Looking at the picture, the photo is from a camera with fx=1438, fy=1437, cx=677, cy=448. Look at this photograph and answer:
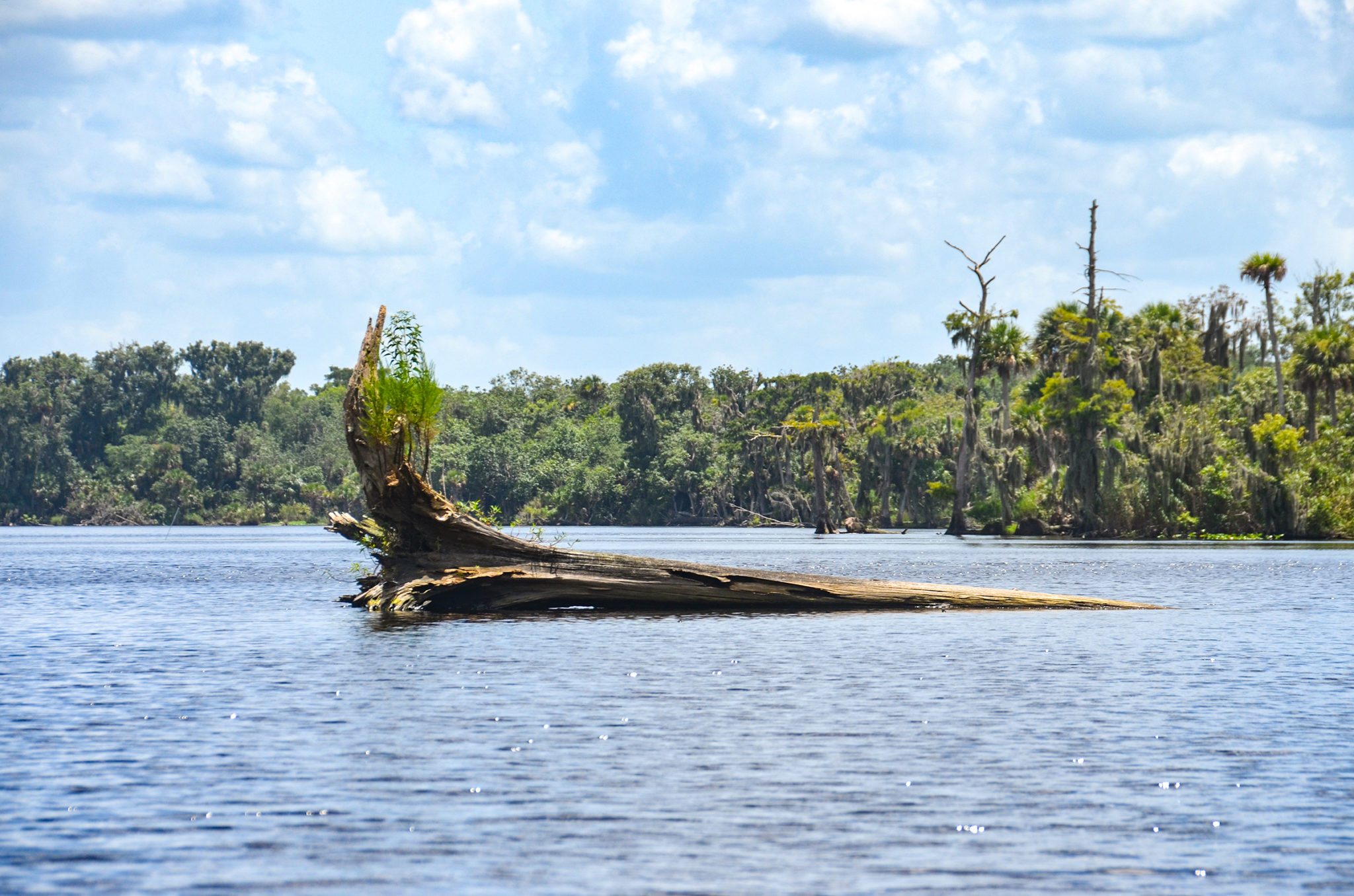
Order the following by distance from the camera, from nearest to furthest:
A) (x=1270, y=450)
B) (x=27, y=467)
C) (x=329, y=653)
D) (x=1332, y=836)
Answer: (x=1332, y=836) → (x=329, y=653) → (x=1270, y=450) → (x=27, y=467)

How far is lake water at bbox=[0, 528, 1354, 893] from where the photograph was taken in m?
9.30

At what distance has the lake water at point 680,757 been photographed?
9297mm

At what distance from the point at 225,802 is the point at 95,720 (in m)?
4.89

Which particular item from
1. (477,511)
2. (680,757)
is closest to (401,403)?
(477,511)

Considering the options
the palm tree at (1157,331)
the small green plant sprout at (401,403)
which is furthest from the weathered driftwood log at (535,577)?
the palm tree at (1157,331)

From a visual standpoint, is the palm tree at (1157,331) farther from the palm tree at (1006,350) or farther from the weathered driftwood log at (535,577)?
the weathered driftwood log at (535,577)

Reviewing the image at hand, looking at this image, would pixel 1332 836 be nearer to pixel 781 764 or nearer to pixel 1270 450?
pixel 781 764

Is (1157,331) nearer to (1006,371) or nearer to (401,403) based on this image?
(1006,371)

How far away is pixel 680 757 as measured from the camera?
13.2m

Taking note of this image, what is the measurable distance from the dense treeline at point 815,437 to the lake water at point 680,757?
9794mm

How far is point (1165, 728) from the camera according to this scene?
14.8 meters

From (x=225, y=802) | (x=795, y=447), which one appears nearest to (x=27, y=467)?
(x=795, y=447)

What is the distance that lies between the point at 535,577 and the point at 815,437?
77.3 m

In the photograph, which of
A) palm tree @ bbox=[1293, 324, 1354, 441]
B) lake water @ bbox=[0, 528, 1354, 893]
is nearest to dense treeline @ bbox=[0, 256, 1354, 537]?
palm tree @ bbox=[1293, 324, 1354, 441]
